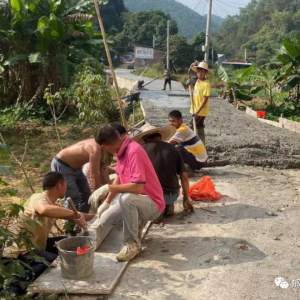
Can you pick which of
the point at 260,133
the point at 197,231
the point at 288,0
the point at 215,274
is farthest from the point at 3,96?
the point at 288,0

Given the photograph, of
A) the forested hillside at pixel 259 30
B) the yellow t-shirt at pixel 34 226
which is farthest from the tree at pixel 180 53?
the yellow t-shirt at pixel 34 226

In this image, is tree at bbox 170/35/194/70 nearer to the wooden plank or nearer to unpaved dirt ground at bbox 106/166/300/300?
unpaved dirt ground at bbox 106/166/300/300

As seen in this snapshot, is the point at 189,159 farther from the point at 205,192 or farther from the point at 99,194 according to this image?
the point at 99,194

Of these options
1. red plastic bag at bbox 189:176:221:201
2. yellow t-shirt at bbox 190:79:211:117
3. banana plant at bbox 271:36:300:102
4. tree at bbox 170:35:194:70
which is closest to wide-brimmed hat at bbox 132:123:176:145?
red plastic bag at bbox 189:176:221:201

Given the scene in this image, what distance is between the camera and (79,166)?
5453 millimetres

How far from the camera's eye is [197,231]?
4.92m

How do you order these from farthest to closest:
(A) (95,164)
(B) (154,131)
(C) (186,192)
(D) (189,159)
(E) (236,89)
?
(E) (236,89), (D) (189,159), (C) (186,192), (B) (154,131), (A) (95,164)

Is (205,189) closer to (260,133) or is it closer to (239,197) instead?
(239,197)

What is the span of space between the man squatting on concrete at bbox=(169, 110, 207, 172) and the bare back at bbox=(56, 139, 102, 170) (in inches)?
60.7

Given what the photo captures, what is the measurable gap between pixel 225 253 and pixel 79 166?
7.08 ft

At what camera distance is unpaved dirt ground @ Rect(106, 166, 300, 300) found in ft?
11.9

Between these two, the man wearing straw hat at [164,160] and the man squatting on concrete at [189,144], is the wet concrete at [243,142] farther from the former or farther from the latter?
the man wearing straw hat at [164,160]

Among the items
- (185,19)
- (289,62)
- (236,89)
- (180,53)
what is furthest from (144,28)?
(185,19)

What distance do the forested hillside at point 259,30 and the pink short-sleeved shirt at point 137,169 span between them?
56709mm
